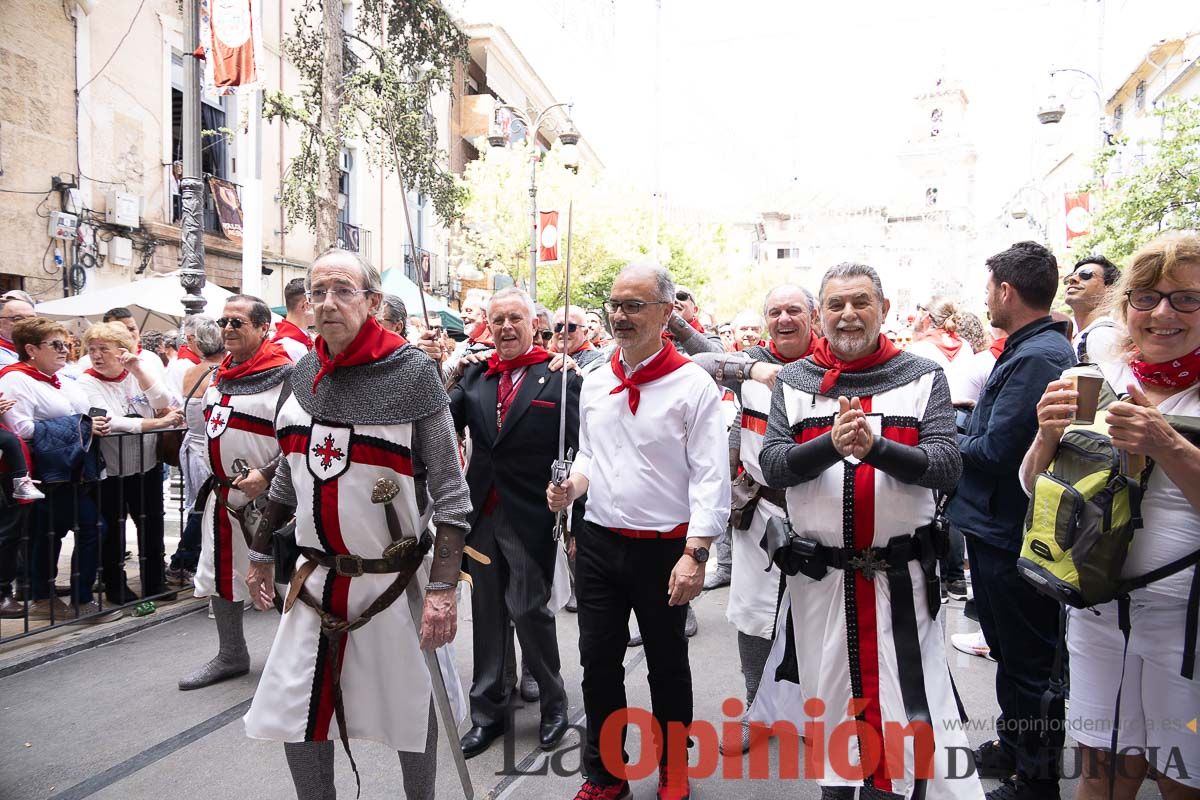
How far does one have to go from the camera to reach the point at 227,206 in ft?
55.0

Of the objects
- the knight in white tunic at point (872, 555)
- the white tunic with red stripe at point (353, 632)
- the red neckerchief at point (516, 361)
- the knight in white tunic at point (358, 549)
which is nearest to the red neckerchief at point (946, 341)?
the red neckerchief at point (516, 361)

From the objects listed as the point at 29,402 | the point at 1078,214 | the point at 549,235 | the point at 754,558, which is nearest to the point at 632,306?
the point at 754,558

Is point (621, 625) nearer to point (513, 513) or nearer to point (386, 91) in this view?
point (513, 513)

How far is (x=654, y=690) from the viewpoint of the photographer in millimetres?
3428

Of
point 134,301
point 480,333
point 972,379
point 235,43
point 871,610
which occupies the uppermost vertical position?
point 235,43

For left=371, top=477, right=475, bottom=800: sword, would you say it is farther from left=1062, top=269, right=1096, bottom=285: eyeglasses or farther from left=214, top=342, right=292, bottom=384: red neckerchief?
left=1062, top=269, right=1096, bottom=285: eyeglasses

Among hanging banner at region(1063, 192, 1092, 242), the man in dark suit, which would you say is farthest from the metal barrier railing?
hanging banner at region(1063, 192, 1092, 242)

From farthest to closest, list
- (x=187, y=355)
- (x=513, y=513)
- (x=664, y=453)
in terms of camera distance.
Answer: (x=187, y=355)
(x=513, y=513)
(x=664, y=453)

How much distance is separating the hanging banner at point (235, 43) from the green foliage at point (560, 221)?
50.2 ft

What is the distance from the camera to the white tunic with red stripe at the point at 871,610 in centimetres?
275

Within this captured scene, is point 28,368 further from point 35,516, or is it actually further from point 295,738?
point 295,738

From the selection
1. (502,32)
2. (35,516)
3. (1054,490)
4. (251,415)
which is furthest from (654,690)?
(502,32)

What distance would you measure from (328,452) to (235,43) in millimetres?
8022

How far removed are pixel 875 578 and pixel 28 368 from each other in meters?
5.74
